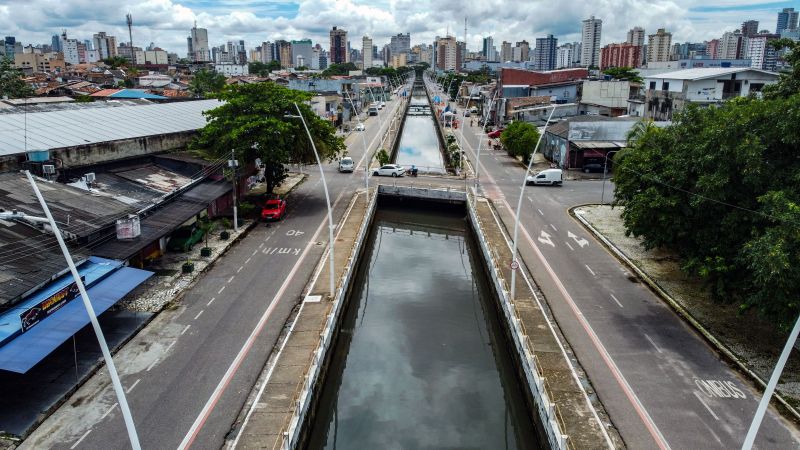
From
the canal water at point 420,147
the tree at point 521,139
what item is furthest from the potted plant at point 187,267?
the tree at point 521,139

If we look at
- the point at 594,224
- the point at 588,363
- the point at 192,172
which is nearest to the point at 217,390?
the point at 588,363

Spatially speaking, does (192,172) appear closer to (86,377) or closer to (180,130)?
(180,130)

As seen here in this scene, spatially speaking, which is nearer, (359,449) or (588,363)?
(359,449)

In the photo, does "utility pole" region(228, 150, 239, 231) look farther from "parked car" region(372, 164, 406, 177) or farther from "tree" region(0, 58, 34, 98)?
"tree" region(0, 58, 34, 98)

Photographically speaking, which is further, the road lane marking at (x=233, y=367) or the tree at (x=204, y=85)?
the tree at (x=204, y=85)

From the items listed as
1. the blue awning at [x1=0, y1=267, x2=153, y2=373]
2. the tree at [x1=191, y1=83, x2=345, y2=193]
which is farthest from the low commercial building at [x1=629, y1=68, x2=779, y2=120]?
the blue awning at [x1=0, y1=267, x2=153, y2=373]

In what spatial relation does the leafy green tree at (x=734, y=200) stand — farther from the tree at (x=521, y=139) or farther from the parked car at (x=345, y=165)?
the parked car at (x=345, y=165)
